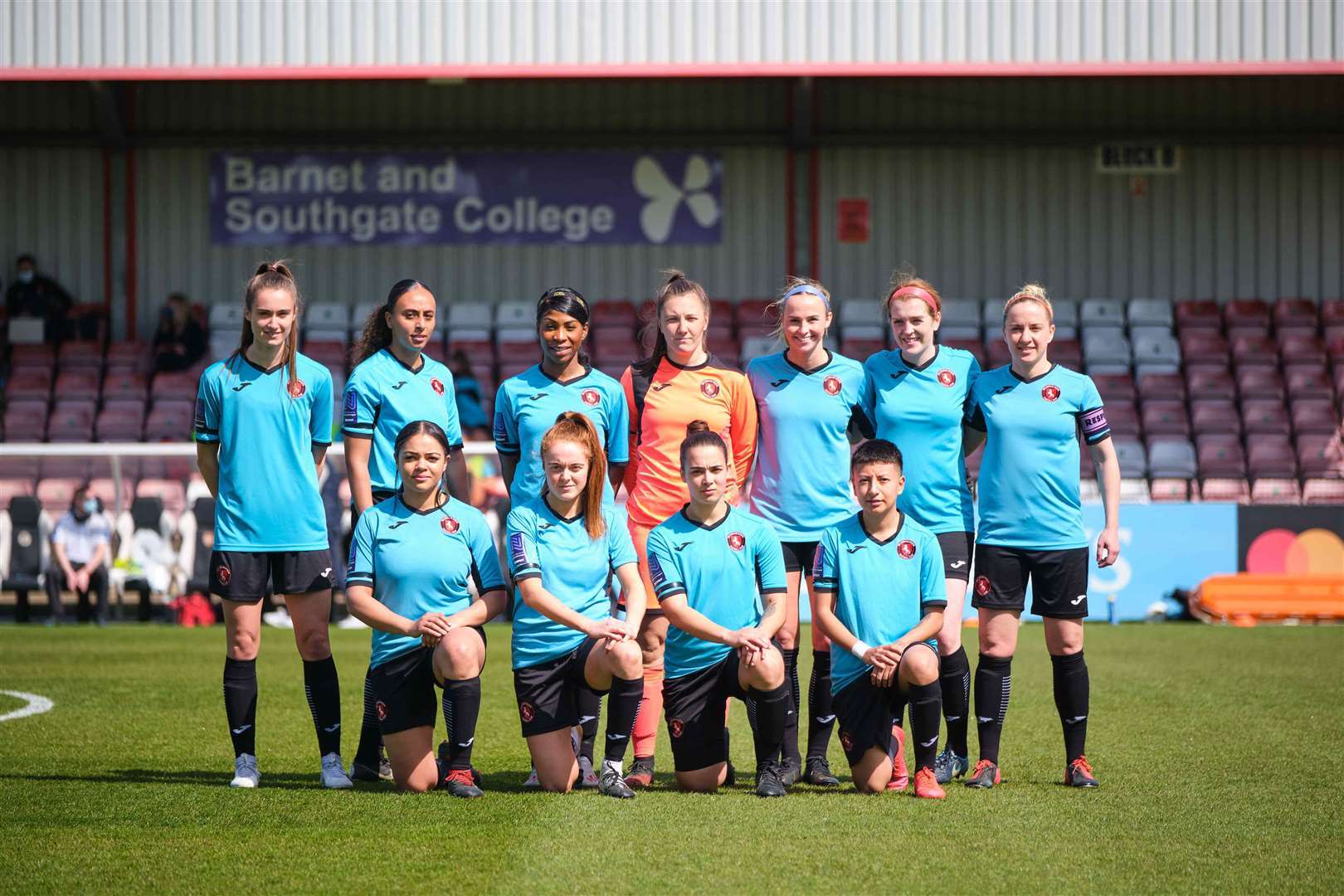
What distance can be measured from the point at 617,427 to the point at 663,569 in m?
0.65

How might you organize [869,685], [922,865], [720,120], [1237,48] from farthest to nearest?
[720,120] < [1237,48] < [869,685] < [922,865]

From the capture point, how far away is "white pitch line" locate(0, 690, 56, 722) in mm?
7609

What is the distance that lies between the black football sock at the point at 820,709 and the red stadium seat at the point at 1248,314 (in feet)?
46.2

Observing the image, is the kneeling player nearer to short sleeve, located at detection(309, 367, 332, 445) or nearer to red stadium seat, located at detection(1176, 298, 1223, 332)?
short sleeve, located at detection(309, 367, 332, 445)

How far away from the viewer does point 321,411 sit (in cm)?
586

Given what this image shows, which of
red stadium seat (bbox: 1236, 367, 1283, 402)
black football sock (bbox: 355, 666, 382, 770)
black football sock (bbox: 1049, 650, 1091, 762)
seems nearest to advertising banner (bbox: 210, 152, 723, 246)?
red stadium seat (bbox: 1236, 367, 1283, 402)

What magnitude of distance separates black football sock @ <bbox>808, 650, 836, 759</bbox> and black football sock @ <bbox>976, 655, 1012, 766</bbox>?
0.54 meters

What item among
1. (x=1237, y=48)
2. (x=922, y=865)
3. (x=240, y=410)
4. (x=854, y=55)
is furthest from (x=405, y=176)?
(x=922, y=865)

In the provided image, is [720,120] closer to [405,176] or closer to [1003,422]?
[405,176]

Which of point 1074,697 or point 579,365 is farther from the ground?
point 579,365

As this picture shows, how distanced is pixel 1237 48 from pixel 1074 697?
12078mm

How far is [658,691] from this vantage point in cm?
583

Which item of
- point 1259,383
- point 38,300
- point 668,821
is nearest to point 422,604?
point 668,821

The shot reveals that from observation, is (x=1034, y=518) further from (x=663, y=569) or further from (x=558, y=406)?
(x=558, y=406)
